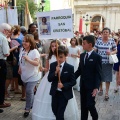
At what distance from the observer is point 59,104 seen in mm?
4695

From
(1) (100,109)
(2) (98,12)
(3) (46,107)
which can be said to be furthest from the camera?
(2) (98,12)

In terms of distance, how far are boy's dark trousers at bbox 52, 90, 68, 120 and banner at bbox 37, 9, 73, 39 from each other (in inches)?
39.6

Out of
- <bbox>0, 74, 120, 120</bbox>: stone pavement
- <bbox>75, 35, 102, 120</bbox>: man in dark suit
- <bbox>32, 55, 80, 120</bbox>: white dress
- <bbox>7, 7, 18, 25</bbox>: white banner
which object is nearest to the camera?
<bbox>75, 35, 102, 120</bbox>: man in dark suit

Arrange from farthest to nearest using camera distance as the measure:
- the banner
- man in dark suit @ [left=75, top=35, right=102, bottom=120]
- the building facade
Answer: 1. the building facade
2. man in dark suit @ [left=75, top=35, right=102, bottom=120]
3. the banner

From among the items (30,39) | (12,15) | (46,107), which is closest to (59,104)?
(46,107)

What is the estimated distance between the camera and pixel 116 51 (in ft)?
25.7

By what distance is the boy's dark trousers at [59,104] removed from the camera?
15.2ft

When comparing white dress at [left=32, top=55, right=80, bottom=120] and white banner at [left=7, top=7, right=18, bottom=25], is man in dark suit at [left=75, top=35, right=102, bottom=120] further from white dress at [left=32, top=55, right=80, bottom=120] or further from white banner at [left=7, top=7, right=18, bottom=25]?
white banner at [left=7, top=7, right=18, bottom=25]

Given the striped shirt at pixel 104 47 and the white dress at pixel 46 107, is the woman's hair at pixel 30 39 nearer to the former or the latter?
the white dress at pixel 46 107

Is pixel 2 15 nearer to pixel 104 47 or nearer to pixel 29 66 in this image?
pixel 104 47

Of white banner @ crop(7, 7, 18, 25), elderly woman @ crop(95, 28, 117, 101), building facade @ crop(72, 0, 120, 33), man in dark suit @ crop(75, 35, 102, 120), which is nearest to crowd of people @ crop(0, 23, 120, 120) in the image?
man in dark suit @ crop(75, 35, 102, 120)

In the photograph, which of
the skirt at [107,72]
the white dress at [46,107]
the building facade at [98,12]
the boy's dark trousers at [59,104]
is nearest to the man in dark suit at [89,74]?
the white dress at [46,107]

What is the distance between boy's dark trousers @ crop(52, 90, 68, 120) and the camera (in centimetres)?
464

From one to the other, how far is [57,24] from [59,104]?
4.48 feet
